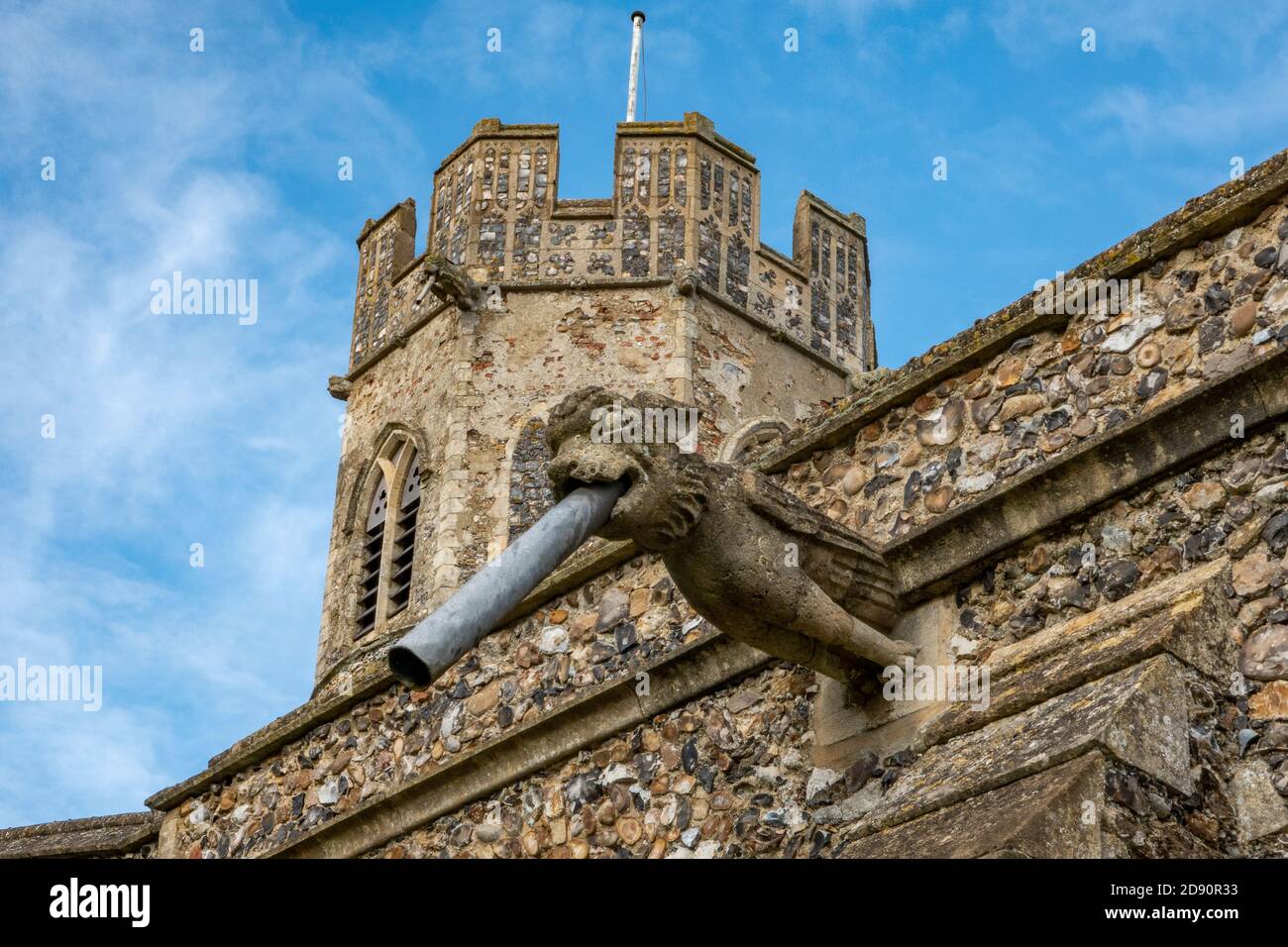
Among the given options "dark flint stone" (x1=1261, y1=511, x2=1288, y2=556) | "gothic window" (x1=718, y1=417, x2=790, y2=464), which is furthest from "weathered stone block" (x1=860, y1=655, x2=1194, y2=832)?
"gothic window" (x1=718, y1=417, x2=790, y2=464)

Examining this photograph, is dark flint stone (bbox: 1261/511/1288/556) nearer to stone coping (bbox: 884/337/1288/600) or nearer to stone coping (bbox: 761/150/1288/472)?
stone coping (bbox: 884/337/1288/600)

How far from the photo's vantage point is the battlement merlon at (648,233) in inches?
872

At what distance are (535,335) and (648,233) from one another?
1.81 meters

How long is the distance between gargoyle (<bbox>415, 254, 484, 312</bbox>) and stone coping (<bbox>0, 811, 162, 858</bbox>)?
1064 centimetres

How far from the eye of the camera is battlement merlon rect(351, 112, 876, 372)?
72.6ft

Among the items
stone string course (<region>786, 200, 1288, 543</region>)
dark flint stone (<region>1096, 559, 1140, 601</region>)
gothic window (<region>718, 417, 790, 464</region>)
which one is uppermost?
gothic window (<region>718, 417, 790, 464</region>)

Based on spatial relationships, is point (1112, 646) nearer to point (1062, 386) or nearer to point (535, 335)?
point (1062, 386)

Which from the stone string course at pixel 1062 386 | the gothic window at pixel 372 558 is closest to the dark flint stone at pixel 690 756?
the stone string course at pixel 1062 386

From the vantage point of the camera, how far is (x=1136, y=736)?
17.9ft

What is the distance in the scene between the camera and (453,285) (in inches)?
850

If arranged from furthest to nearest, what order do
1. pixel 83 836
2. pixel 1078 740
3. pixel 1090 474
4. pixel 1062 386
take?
pixel 83 836 < pixel 1062 386 < pixel 1090 474 < pixel 1078 740

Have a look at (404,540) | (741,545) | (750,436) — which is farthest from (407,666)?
(404,540)

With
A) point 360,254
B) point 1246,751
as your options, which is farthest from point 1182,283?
point 360,254

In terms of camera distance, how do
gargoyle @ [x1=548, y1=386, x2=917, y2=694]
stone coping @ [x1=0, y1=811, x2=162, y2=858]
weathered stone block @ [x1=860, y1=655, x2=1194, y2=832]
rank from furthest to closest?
stone coping @ [x1=0, y1=811, x2=162, y2=858]
gargoyle @ [x1=548, y1=386, x2=917, y2=694]
weathered stone block @ [x1=860, y1=655, x2=1194, y2=832]
